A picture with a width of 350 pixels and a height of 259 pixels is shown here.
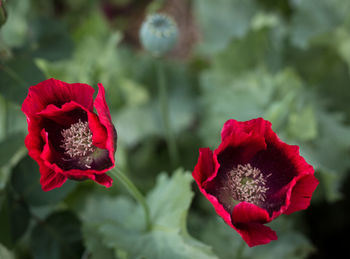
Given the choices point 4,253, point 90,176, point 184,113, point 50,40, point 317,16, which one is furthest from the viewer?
point 184,113

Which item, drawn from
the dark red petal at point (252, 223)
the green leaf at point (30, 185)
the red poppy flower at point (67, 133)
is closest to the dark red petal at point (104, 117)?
the red poppy flower at point (67, 133)

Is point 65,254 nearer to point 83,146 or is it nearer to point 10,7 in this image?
point 83,146

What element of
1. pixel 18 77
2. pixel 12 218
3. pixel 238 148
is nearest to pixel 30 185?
pixel 12 218

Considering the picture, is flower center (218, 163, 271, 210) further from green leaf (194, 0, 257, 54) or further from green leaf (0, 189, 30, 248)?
green leaf (194, 0, 257, 54)

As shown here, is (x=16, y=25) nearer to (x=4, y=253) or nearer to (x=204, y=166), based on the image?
(x=4, y=253)

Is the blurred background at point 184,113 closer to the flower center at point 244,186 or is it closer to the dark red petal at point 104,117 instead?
the flower center at point 244,186

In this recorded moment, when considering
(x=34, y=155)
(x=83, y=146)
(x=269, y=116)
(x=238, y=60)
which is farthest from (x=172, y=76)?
(x=34, y=155)
